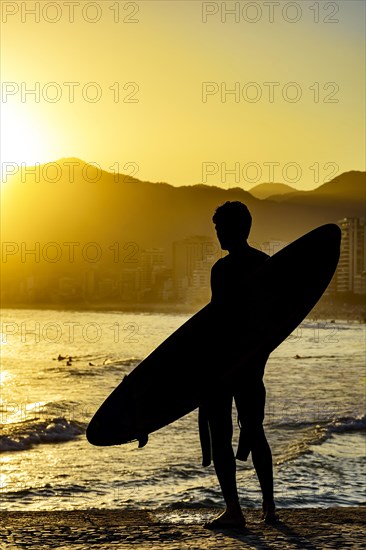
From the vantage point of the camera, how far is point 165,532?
16.7 ft

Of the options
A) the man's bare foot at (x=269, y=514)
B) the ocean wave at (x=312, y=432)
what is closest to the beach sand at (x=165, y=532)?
the man's bare foot at (x=269, y=514)

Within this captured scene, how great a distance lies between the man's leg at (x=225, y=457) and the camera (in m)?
5.15

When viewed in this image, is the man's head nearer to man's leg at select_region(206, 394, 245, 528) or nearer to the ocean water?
man's leg at select_region(206, 394, 245, 528)

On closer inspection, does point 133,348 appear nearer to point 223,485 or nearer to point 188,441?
point 188,441

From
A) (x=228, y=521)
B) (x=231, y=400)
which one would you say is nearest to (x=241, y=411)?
(x=231, y=400)

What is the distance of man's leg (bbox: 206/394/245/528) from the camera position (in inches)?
203

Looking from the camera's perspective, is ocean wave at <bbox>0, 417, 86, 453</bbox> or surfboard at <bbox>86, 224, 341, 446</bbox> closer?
surfboard at <bbox>86, 224, 341, 446</bbox>

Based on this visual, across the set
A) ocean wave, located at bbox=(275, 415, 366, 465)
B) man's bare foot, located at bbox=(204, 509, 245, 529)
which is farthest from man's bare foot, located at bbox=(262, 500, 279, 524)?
ocean wave, located at bbox=(275, 415, 366, 465)

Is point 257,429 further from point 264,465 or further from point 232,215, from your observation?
point 232,215

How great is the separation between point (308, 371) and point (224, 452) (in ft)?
137

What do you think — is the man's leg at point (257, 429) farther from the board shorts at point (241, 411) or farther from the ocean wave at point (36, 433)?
the ocean wave at point (36, 433)

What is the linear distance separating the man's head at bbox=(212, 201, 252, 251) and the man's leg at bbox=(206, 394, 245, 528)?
91 centimetres

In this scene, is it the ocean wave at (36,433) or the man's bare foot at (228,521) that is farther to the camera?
the ocean wave at (36,433)

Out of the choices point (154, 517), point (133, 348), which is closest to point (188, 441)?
point (154, 517)
